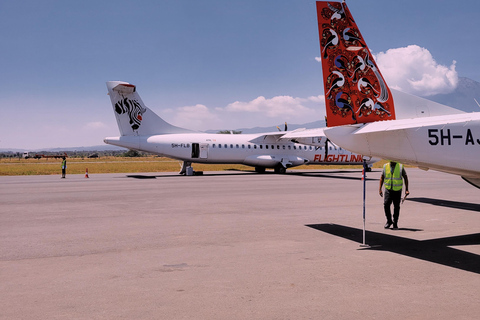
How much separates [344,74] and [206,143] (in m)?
24.8

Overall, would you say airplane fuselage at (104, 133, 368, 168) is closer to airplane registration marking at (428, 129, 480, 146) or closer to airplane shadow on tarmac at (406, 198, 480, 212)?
airplane shadow on tarmac at (406, 198, 480, 212)

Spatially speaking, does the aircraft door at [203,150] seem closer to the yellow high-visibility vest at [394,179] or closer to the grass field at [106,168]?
the grass field at [106,168]

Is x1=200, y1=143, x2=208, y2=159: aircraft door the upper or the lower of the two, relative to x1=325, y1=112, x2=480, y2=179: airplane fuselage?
upper

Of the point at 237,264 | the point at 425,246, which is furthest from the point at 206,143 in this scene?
the point at 237,264

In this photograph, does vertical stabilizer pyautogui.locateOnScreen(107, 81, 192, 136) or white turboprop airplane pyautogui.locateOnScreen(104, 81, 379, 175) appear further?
white turboprop airplane pyautogui.locateOnScreen(104, 81, 379, 175)

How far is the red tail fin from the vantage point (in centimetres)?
917

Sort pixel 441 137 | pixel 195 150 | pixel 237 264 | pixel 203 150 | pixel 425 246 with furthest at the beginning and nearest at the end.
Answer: pixel 203 150
pixel 195 150
pixel 425 246
pixel 441 137
pixel 237 264

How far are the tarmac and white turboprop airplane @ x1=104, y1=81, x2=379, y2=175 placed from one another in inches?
681

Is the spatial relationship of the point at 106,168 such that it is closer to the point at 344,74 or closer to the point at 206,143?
the point at 206,143

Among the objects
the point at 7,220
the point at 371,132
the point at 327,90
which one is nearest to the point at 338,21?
the point at 327,90

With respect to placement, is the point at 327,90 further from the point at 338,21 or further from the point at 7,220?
the point at 7,220

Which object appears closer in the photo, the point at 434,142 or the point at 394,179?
the point at 434,142

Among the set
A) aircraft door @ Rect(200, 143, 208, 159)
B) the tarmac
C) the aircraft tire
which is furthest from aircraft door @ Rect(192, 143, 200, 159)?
the tarmac

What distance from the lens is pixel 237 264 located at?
7035mm
